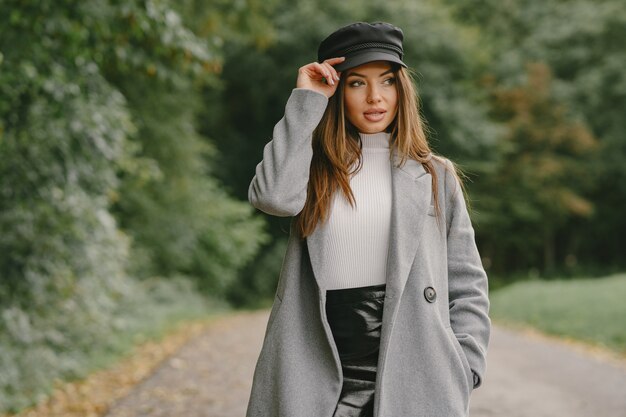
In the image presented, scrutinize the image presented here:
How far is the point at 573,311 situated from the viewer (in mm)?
12820

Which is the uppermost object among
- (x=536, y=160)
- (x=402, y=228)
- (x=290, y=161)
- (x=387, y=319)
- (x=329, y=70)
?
(x=536, y=160)

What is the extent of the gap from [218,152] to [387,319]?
19155 millimetres

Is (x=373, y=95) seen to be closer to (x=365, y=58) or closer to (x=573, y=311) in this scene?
(x=365, y=58)

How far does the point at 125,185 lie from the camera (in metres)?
13.1

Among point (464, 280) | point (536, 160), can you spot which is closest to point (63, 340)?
point (464, 280)

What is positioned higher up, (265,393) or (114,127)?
(114,127)

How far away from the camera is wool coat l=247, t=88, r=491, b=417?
7.46 feet

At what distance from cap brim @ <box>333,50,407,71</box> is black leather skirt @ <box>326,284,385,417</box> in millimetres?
714

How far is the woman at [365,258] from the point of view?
2.28 meters

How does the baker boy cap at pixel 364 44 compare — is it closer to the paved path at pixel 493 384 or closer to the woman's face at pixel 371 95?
the woman's face at pixel 371 95

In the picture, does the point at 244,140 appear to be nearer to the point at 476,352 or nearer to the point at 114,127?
the point at 114,127

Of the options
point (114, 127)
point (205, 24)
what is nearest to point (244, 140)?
point (205, 24)

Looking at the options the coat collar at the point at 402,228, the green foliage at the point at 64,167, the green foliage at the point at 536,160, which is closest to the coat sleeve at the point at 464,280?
the coat collar at the point at 402,228

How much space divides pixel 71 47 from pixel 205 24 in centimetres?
545
